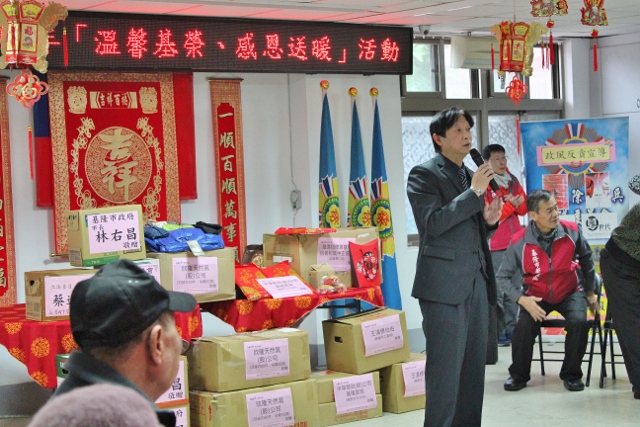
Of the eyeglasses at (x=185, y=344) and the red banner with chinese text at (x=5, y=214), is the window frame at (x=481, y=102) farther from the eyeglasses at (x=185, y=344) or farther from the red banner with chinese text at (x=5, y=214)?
the red banner with chinese text at (x=5, y=214)

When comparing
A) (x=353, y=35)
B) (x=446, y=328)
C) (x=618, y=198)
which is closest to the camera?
(x=446, y=328)

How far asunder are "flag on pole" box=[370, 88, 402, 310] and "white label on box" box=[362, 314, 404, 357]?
1.50 m

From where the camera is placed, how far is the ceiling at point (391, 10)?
18.5ft

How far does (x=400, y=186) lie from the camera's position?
7152 millimetres

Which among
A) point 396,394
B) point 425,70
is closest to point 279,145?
point 425,70

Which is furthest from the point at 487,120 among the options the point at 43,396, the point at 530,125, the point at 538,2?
the point at 43,396

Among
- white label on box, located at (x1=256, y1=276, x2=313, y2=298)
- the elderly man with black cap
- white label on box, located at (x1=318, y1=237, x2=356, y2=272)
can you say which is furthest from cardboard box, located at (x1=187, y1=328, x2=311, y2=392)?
the elderly man with black cap

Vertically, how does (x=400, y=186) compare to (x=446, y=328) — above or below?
above

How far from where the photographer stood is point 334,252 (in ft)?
17.3

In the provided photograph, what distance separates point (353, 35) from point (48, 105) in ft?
6.58

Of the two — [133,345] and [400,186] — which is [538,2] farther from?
[133,345]

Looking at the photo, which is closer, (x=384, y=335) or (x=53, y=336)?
(x=53, y=336)

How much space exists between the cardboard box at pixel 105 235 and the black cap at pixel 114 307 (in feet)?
9.02

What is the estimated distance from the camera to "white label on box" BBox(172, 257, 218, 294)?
15.3 ft
